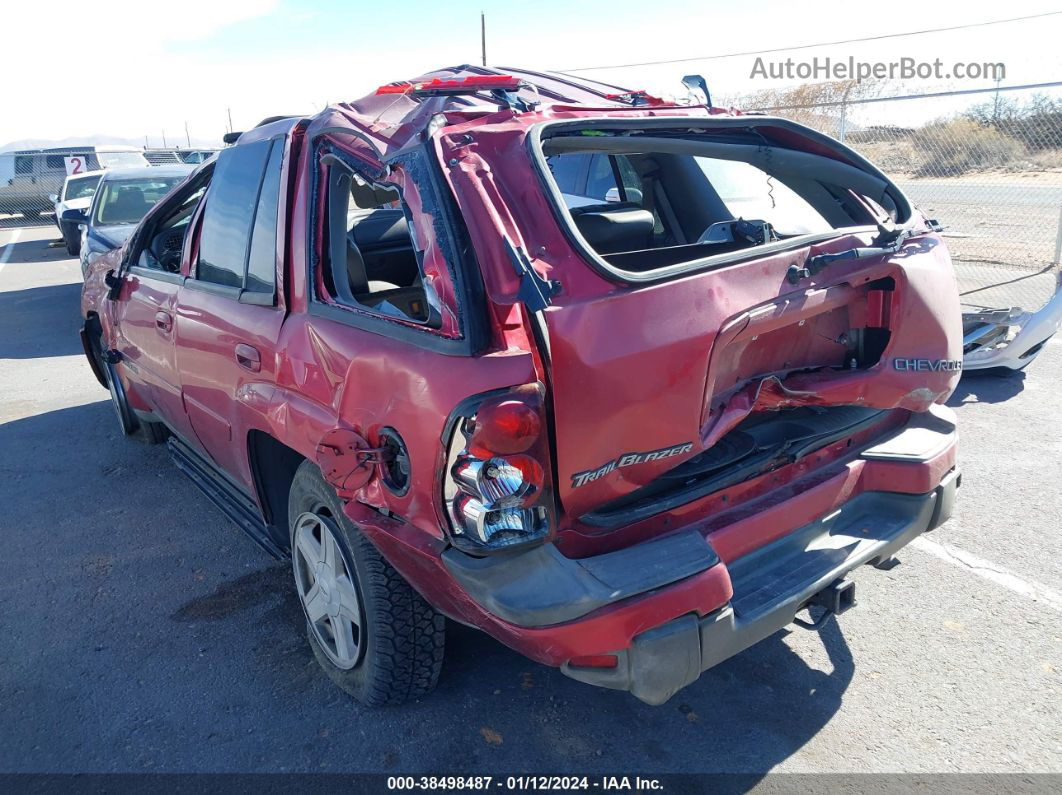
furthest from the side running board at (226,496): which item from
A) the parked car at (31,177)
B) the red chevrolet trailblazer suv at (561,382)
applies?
the parked car at (31,177)

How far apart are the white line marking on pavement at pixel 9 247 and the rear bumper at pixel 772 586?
688 inches

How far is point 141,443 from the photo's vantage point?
19.4ft

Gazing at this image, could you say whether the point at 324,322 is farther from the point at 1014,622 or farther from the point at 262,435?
the point at 1014,622

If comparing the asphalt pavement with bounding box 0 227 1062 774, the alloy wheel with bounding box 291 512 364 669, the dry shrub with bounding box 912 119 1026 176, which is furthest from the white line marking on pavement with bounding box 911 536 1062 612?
the dry shrub with bounding box 912 119 1026 176

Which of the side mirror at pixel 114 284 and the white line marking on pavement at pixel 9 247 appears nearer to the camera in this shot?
the side mirror at pixel 114 284

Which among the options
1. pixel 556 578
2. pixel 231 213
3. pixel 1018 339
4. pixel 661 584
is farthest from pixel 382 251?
pixel 1018 339

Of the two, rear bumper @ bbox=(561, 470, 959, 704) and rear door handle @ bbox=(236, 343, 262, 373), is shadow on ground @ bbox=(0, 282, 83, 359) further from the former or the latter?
rear bumper @ bbox=(561, 470, 959, 704)

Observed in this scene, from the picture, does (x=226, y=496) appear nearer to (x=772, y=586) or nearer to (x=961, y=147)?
(x=772, y=586)

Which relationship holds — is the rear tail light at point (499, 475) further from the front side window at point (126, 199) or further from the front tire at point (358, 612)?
the front side window at point (126, 199)

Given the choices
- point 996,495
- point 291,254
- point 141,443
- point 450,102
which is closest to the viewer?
point 450,102

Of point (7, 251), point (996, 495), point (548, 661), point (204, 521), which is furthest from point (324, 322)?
point (7, 251)

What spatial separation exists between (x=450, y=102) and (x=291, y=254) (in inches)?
31.1

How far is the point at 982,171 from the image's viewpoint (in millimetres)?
14516

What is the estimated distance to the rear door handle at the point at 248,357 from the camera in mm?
3178
